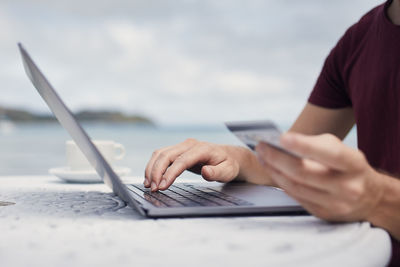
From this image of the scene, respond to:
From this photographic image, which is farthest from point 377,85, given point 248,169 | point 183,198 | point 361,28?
point 183,198

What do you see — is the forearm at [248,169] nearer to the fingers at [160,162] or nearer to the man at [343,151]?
the man at [343,151]

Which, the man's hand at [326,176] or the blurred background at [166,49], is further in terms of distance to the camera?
the blurred background at [166,49]

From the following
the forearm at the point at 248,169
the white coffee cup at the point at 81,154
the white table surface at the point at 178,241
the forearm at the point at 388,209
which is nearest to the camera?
the white table surface at the point at 178,241

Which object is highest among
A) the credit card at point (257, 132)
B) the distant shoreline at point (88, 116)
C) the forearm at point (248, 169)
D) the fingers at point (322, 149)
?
the credit card at point (257, 132)

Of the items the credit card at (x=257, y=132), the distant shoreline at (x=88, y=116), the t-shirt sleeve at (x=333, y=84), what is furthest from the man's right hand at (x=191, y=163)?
the distant shoreline at (x=88, y=116)

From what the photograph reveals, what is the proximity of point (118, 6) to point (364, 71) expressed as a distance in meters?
15.9

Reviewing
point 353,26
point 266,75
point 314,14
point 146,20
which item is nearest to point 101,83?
point 146,20

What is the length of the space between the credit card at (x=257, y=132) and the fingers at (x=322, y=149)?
0.04 ft

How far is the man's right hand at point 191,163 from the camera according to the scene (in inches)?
29.3

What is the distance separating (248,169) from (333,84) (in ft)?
1.55

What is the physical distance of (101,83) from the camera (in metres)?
15.1

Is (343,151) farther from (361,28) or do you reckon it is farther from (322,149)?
(361,28)

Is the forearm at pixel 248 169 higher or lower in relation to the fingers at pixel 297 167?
lower

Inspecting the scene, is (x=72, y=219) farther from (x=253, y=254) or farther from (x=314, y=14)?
(x=314, y=14)
